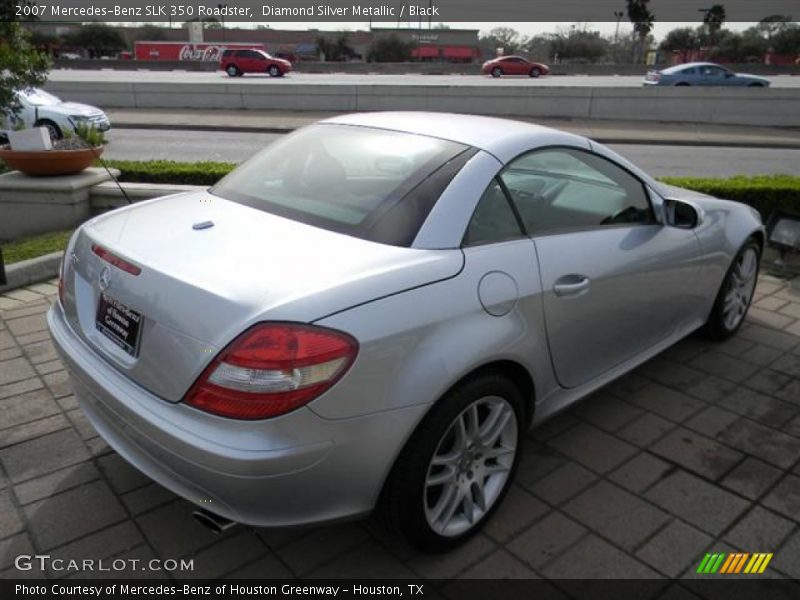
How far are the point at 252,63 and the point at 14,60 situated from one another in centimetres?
3440

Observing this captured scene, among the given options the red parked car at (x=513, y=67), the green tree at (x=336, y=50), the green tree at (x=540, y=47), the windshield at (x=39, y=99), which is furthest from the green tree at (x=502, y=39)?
the windshield at (x=39, y=99)

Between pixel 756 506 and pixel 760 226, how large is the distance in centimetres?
236

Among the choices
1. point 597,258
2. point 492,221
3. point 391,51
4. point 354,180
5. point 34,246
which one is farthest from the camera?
point 391,51

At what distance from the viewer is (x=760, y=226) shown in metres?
4.51

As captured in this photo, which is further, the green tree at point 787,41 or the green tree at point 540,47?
the green tree at point 540,47

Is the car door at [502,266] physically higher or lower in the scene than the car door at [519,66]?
lower

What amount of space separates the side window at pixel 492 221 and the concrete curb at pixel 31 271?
401cm

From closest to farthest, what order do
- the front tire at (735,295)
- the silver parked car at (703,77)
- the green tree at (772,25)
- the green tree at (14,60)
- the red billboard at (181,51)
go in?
the front tire at (735,295) < the green tree at (14,60) < the silver parked car at (703,77) < the red billboard at (181,51) < the green tree at (772,25)

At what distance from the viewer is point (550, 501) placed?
113 inches

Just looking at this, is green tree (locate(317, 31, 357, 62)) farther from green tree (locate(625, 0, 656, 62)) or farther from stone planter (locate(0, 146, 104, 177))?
stone planter (locate(0, 146, 104, 177))

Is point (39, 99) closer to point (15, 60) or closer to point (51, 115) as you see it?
point (51, 115)

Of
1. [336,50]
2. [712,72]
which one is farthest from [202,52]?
[712,72]

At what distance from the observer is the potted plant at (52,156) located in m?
6.36

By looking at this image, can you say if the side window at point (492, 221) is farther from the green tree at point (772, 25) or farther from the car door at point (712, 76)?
the green tree at point (772, 25)
